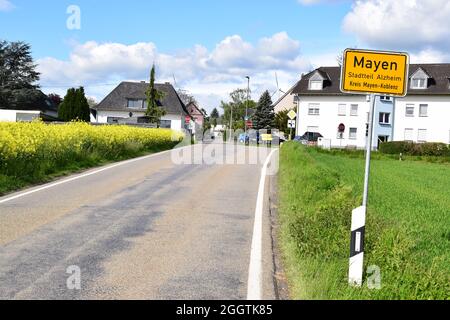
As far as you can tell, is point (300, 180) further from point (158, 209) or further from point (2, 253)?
point (2, 253)

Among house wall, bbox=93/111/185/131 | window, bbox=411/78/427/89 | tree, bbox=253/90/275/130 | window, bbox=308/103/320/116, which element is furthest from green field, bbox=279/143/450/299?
tree, bbox=253/90/275/130

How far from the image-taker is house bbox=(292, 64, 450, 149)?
193 feet

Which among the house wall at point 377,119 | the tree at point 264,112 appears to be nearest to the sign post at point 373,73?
the house wall at point 377,119

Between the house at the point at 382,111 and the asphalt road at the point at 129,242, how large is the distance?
48195 millimetres

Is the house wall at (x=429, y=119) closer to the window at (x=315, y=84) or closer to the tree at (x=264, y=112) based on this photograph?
the window at (x=315, y=84)

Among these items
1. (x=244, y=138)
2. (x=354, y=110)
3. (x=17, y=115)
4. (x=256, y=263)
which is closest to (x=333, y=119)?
(x=354, y=110)

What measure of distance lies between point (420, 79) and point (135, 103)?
42089 millimetres

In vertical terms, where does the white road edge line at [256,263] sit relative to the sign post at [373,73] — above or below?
below

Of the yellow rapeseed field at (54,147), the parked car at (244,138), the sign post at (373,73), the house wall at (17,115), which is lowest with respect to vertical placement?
the parked car at (244,138)

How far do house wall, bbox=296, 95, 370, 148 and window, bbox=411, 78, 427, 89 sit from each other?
5.57 metres

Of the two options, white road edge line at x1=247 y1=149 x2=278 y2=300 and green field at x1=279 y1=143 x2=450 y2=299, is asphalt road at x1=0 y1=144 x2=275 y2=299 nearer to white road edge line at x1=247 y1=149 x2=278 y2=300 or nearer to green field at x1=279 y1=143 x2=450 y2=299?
white road edge line at x1=247 y1=149 x2=278 y2=300

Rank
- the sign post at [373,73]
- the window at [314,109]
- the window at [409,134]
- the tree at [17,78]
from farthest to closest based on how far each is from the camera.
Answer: the tree at [17,78] < the window at [314,109] < the window at [409,134] < the sign post at [373,73]

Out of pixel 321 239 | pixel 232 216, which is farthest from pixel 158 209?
pixel 321 239

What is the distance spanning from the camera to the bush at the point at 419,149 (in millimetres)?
45156
